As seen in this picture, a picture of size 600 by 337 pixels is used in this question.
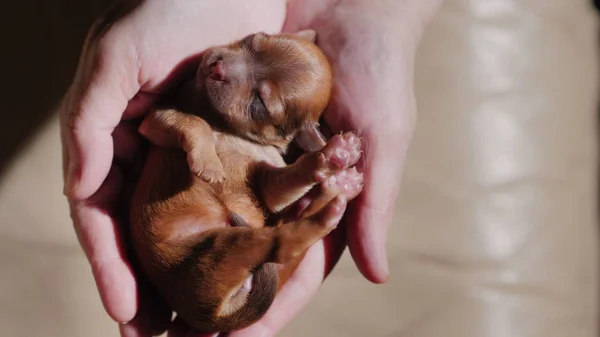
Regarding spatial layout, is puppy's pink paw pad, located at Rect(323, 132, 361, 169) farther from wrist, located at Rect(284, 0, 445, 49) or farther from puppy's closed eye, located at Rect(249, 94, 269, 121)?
wrist, located at Rect(284, 0, 445, 49)

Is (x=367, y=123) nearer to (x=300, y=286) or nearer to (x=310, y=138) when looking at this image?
(x=310, y=138)

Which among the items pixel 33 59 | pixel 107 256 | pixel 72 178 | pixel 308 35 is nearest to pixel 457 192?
pixel 308 35

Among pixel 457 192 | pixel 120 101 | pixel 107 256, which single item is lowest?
pixel 457 192

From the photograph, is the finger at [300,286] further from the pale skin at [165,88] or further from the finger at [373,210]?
the finger at [373,210]

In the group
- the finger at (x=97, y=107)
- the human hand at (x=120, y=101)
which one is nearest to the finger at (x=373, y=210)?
the human hand at (x=120, y=101)

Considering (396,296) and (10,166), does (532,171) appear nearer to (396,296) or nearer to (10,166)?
(396,296)

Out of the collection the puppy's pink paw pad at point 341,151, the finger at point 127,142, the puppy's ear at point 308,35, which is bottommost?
the finger at point 127,142

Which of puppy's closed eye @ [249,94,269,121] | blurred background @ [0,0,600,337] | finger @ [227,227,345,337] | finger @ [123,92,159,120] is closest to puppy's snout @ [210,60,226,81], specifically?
puppy's closed eye @ [249,94,269,121]
